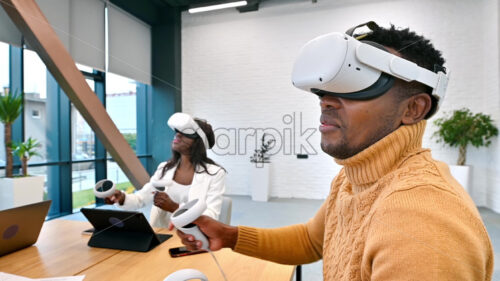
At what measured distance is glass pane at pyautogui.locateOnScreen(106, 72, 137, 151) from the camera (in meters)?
1.55

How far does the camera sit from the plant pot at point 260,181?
133cm

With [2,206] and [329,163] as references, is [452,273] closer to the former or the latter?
[329,163]

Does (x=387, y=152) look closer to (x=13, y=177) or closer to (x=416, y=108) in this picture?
(x=416, y=108)

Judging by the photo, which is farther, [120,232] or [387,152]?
[120,232]

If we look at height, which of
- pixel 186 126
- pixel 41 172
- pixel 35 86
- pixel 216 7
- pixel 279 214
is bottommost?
pixel 279 214

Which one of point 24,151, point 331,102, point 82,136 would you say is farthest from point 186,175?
point 24,151

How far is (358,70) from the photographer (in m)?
0.50

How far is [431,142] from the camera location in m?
2.98

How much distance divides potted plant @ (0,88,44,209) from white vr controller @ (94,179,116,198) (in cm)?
125

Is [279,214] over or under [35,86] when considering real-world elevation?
under

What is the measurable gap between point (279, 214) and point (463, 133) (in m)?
2.62

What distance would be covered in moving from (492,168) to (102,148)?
3.68 m

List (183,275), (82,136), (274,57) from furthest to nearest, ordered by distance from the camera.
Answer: (82,136) → (274,57) → (183,275)

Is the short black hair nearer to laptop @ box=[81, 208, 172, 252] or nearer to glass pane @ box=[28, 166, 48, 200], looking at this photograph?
laptop @ box=[81, 208, 172, 252]
